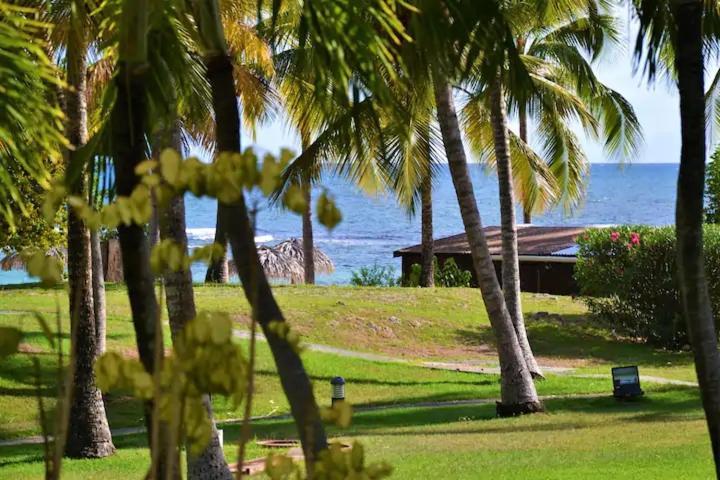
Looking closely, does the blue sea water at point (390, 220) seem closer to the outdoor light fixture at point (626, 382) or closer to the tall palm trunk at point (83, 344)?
the outdoor light fixture at point (626, 382)

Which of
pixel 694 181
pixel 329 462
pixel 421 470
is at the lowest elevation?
pixel 421 470

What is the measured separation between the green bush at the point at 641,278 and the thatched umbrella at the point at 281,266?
19374mm

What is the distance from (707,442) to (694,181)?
6760 mm

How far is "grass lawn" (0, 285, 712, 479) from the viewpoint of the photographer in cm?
1138

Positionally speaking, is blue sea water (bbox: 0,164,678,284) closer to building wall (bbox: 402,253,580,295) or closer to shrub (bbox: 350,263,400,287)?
shrub (bbox: 350,263,400,287)

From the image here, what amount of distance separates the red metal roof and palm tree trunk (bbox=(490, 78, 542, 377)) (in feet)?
46.6

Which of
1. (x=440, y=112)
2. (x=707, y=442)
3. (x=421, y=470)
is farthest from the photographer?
(x=440, y=112)

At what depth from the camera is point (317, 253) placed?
46250mm

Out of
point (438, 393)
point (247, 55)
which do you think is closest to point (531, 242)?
point (438, 393)

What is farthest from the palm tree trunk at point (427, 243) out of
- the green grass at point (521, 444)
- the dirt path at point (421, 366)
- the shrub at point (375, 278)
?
the green grass at point (521, 444)

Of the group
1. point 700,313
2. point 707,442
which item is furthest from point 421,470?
point 700,313

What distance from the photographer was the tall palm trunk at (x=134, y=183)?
2.38 metres

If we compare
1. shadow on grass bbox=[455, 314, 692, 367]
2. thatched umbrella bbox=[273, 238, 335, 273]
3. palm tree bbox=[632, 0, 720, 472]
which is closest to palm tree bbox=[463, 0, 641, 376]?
shadow on grass bbox=[455, 314, 692, 367]

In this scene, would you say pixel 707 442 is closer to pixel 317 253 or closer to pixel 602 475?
pixel 602 475
